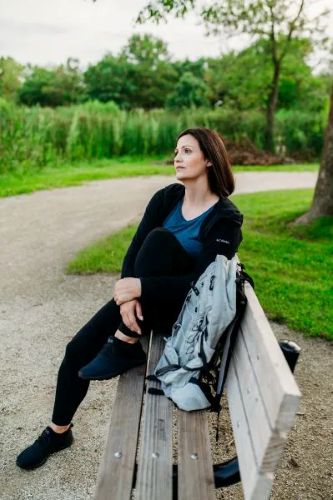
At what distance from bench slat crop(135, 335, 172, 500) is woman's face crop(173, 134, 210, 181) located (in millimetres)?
1277

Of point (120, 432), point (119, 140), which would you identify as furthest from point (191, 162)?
point (119, 140)

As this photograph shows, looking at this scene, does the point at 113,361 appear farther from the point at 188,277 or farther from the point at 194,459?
the point at 194,459

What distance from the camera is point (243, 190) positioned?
13594 mm

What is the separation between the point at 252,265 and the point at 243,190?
291 inches

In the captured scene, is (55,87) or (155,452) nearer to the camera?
(155,452)

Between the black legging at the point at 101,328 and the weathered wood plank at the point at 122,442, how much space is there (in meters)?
0.30

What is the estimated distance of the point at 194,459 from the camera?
1.94m

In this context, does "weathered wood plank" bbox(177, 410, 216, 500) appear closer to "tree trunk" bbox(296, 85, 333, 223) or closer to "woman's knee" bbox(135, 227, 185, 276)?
"woman's knee" bbox(135, 227, 185, 276)

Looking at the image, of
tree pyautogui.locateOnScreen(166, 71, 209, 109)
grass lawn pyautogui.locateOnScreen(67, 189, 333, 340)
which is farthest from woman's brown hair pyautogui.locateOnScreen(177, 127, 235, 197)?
tree pyautogui.locateOnScreen(166, 71, 209, 109)

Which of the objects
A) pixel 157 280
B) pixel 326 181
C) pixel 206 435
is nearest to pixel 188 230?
pixel 157 280

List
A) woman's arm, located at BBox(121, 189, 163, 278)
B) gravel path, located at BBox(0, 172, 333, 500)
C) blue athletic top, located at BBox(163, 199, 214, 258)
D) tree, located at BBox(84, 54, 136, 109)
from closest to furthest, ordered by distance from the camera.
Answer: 1. gravel path, located at BBox(0, 172, 333, 500)
2. blue athletic top, located at BBox(163, 199, 214, 258)
3. woman's arm, located at BBox(121, 189, 163, 278)
4. tree, located at BBox(84, 54, 136, 109)

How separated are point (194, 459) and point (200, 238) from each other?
1.32 metres

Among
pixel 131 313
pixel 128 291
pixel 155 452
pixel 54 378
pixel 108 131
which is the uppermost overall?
pixel 108 131

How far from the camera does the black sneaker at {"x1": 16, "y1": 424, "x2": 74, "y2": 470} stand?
2.77 meters
